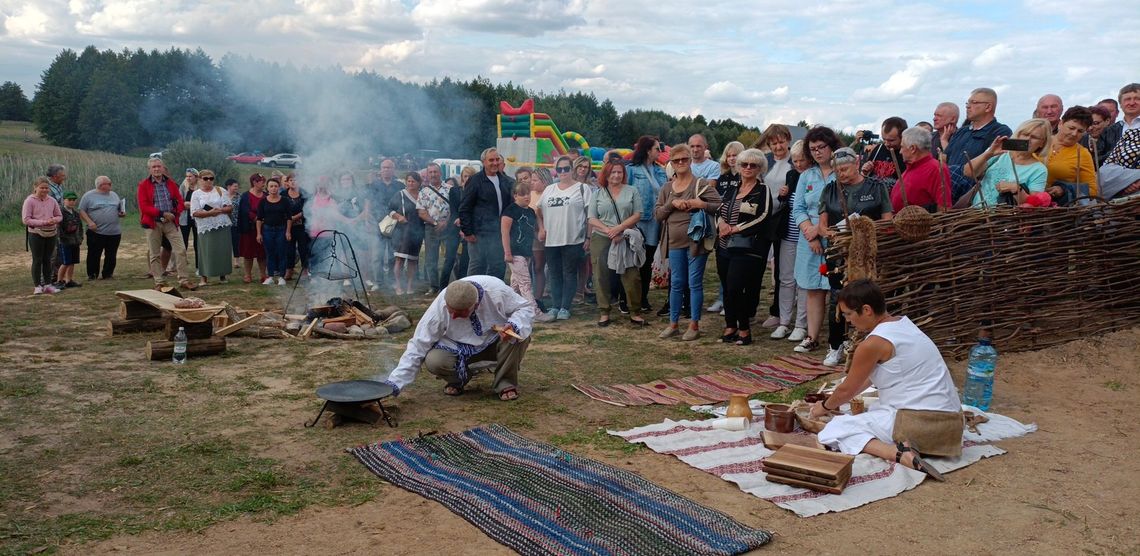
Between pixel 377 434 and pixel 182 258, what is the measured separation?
310 inches

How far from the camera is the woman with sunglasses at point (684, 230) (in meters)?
8.03

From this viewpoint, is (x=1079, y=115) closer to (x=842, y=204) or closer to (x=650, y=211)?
(x=842, y=204)

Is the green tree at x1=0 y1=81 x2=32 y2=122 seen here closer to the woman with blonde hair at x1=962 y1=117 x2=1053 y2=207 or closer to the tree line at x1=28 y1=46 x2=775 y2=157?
the tree line at x1=28 y1=46 x2=775 y2=157

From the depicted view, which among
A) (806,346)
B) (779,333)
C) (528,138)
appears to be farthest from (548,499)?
(528,138)

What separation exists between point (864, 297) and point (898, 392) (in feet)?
1.93

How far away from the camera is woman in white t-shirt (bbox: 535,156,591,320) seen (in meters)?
9.12

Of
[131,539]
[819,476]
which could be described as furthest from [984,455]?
[131,539]

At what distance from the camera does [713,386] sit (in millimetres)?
6500

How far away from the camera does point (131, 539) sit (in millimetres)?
3736

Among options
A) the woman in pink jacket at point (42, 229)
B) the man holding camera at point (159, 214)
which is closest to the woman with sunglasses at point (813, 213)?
the man holding camera at point (159, 214)

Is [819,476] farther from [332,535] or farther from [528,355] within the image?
[528,355]

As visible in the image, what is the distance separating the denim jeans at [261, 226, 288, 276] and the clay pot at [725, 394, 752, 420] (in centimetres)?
821

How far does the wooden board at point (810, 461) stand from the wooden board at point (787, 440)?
1.17ft

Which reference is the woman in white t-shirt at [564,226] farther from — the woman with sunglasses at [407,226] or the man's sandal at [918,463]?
the man's sandal at [918,463]
